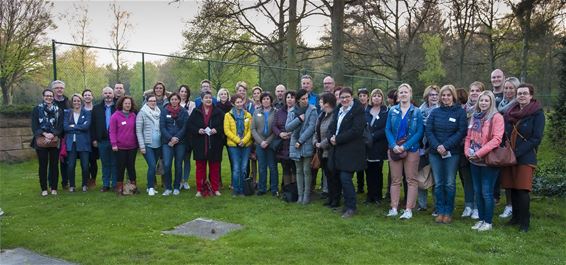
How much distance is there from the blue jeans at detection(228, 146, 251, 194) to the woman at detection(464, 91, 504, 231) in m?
3.65

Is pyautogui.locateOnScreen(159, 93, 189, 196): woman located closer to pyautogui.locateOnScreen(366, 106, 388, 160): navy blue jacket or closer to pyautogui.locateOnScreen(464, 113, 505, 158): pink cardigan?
pyautogui.locateOnScreen(366, 106, 388, 160): navy blue jacket

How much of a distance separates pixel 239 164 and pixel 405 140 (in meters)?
2.95

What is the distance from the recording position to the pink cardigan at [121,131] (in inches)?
319

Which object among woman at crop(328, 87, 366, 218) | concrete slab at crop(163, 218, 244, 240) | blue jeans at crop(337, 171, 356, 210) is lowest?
concrete slab at crop(163, 218, 244, 240)

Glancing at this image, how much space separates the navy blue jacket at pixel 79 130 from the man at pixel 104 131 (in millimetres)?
113

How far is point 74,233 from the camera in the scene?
232 inches

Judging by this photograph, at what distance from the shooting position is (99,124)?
834 cm

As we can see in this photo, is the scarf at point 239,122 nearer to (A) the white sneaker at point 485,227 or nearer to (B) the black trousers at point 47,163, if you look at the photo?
(B) the black trousers at point 47,163

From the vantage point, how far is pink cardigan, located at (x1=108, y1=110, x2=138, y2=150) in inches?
319

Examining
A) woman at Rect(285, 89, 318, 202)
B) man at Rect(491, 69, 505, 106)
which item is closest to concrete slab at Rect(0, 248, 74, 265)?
woman at Rect(285, 89, 318, 202)

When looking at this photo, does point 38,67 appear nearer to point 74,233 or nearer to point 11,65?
point 11,65

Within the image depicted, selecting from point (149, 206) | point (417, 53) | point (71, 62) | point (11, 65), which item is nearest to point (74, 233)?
point (149, 206)

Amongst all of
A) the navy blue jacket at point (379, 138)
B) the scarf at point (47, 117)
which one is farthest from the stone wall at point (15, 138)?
the navy blue jacket at point (379, 138)

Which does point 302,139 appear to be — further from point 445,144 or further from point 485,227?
point 485,227
